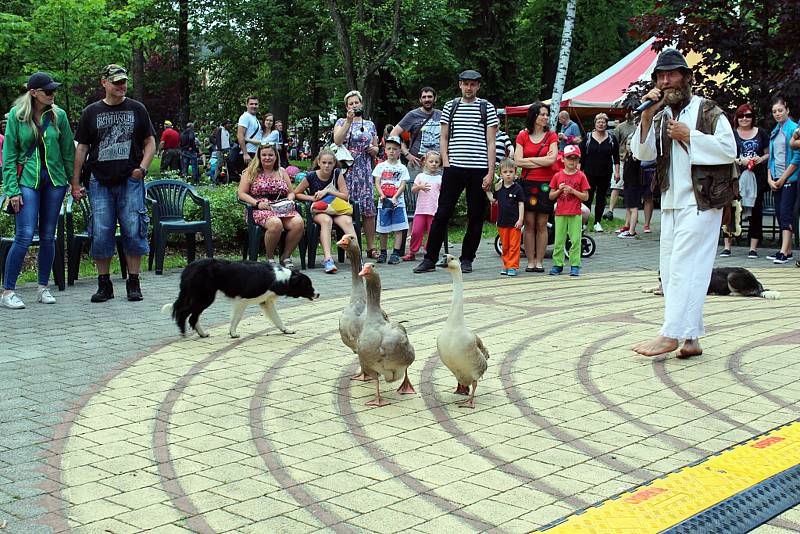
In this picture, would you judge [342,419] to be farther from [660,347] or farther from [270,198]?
[270,198]

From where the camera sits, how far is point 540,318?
9.74 meters

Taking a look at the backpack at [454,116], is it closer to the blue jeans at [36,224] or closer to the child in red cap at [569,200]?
the child in red cap at [569,200]

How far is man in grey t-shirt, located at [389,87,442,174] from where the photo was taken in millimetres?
14523

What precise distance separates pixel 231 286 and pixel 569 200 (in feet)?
18.5

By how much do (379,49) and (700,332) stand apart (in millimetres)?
16189

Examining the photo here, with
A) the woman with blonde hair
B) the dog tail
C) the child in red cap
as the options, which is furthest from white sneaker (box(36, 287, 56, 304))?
the dog tail

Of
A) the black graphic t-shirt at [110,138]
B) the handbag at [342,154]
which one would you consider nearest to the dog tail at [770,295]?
the handbag at [342,154]

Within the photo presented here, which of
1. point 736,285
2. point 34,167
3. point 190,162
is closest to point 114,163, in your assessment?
point 34,167

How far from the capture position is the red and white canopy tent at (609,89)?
2653cm

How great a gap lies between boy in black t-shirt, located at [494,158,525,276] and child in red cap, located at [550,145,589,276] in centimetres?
45

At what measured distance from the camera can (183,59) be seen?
126ft

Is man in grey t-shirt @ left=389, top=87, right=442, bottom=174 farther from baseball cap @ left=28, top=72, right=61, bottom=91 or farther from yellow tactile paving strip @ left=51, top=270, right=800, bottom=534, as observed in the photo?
yellow tactile paving strip @ left=51, top=270, right=800, bottom=534

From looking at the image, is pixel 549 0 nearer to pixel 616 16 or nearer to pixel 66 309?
pixel 616 16

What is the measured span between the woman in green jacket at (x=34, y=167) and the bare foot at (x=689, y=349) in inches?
241
